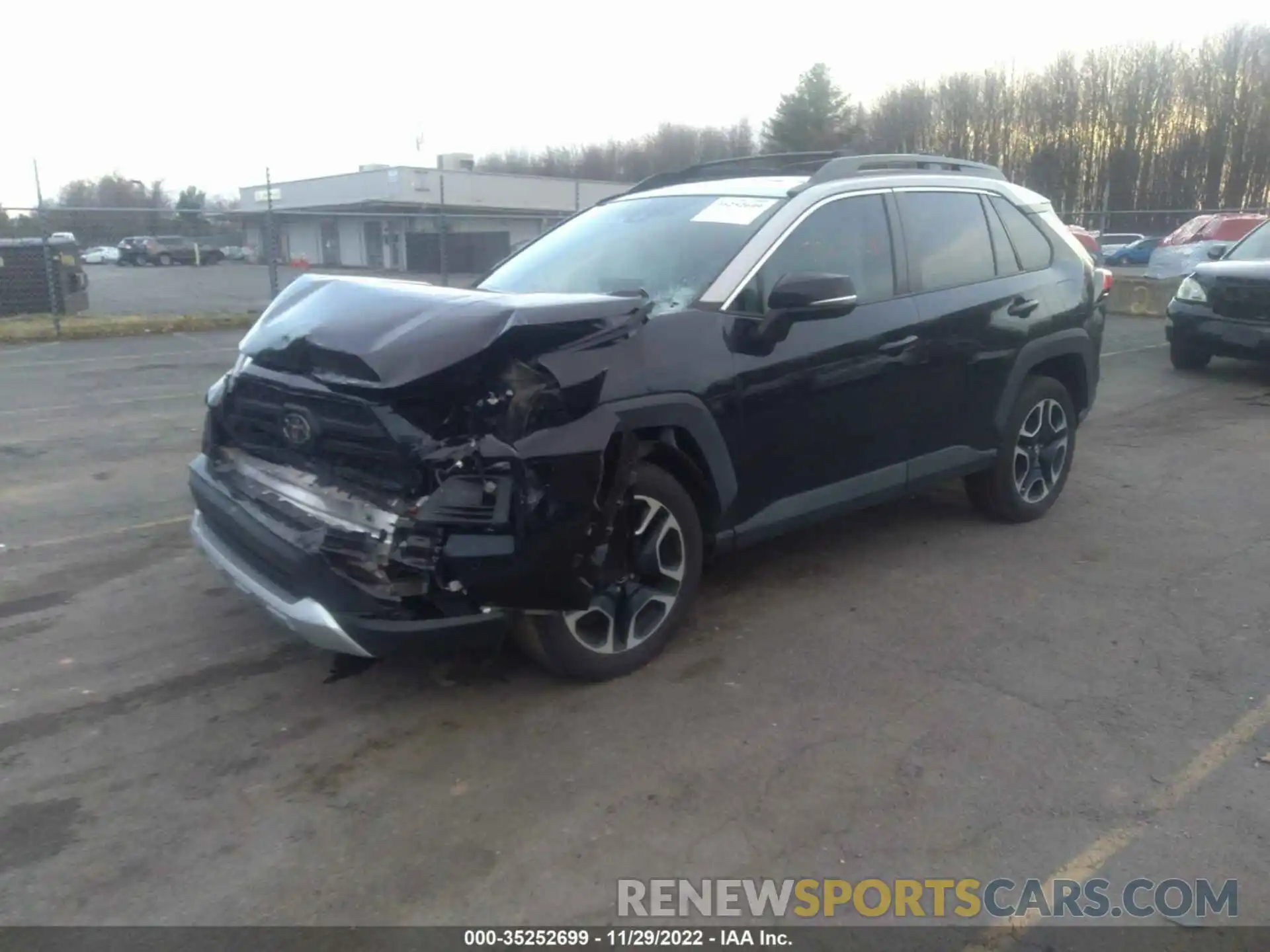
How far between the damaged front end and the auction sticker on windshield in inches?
42.6

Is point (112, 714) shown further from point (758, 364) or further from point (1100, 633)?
point (1100, 633)

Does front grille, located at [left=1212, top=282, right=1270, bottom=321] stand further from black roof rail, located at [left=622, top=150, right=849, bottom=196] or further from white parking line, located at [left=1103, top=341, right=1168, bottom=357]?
black roof rail, located at [left=622, top=150, right=849, bottom=196]

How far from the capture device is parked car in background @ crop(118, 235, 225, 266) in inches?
1767

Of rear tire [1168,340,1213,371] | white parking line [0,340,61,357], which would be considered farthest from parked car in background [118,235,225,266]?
rear tire [1168,340,1213,371]

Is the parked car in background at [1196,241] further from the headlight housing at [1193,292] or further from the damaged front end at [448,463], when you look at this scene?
the damaged front end at [448,463]

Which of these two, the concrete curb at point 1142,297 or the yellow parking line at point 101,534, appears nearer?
the yellow parking line at point 101,534

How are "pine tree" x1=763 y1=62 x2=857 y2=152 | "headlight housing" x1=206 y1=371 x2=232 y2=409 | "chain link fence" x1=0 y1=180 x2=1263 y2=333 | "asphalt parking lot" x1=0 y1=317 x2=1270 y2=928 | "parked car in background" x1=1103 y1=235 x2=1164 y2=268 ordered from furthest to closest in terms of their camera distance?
1. "pine tree" x1=763 y1=62 x2=857 y2=152
2. "parked car in background" x1=1103 y1=235 x2=1164 y2=268
3. "chain link fence" x1=0 y1=180 x2=1263 y2=333
4. "headlight housing" x1=206 y1=371 x2=232 y2=409
5. "asphalt parking lot" x1=0 y1=317 x2=1270 y2=928

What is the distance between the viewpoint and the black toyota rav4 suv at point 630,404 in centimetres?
330

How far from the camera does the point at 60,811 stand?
3.07 m

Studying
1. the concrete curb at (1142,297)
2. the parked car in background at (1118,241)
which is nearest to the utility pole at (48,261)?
the concrete curb at (1142,297)

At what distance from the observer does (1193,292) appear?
34.6 feet

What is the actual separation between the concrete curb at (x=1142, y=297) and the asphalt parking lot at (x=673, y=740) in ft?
40.1
